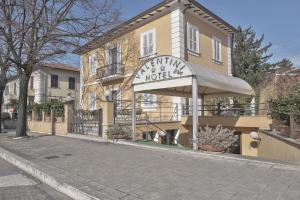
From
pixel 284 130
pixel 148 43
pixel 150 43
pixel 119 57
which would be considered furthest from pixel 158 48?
pixel 284 130

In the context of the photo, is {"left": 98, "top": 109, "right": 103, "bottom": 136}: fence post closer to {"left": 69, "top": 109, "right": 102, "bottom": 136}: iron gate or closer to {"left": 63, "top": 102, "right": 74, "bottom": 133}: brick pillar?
{"left": 69, "top": 109, "right": 102, "bottom": 136}: iron gate

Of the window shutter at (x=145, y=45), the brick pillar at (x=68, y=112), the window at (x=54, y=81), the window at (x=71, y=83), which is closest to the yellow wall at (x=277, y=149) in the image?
the window shutter at (x=145, y=45)

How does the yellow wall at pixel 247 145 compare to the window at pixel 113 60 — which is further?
the window at pixel 113 60

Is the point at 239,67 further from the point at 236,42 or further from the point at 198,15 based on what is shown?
the point at 198,15

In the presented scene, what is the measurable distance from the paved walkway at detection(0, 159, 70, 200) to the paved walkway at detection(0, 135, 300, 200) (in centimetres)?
39

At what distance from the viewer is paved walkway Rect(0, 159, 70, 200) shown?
5.32 m

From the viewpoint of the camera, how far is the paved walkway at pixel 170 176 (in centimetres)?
490

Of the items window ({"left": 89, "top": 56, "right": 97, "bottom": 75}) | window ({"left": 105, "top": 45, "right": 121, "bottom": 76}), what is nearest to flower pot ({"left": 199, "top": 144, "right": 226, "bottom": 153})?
window ({"left": 105, "top": 45, "right": 121, "bottom": 76})

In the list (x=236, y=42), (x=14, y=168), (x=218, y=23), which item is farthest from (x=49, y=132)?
(x=236, y=42)

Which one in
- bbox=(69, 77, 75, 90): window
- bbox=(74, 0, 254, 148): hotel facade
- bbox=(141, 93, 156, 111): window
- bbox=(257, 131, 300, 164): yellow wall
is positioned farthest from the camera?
bbox=(69, 77, 75, 90): window

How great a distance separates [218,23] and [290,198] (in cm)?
1672

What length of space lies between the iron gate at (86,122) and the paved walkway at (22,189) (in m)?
6.39

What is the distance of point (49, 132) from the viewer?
18.6m

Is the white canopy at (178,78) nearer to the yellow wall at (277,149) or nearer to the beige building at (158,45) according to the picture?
the yellow wall at (277,149)
